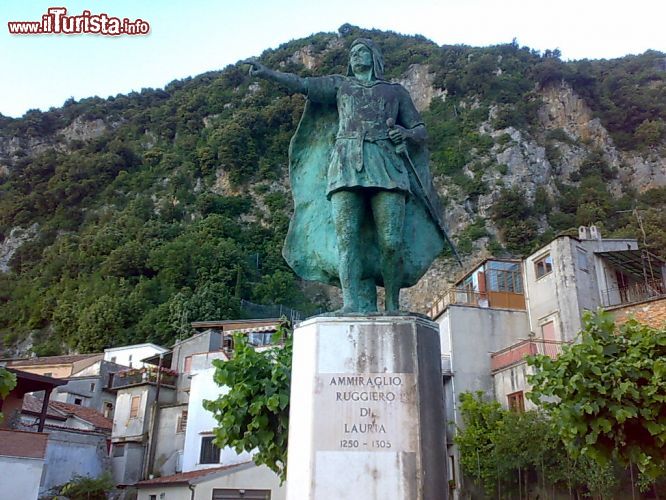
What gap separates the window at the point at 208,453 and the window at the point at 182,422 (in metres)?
3.52

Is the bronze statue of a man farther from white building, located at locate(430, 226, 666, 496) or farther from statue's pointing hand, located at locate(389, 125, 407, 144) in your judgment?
white building, located at locate(430, 226, 666, 496)

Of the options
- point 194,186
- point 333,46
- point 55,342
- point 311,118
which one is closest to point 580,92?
point 333,46

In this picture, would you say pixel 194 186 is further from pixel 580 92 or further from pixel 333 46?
pixel 580 92

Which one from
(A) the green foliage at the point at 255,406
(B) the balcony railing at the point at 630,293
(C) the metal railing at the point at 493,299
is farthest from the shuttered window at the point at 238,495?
(B) the balcony railing at the point at 630,293

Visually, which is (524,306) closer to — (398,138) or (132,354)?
(398,138)

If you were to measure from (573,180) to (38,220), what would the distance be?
66.0 meters

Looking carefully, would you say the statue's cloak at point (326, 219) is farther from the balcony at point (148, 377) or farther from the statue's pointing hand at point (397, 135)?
the balcony at point (148, 377)

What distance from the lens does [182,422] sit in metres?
32.1

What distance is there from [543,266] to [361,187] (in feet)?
86.0

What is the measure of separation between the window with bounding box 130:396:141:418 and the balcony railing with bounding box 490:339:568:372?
1922 centimetres

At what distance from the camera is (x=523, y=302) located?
30.7 meters

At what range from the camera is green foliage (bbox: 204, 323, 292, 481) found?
7.03m

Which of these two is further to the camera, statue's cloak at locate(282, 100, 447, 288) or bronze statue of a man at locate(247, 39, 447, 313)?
statue's cloak at locate(282, 100, 447, 288)

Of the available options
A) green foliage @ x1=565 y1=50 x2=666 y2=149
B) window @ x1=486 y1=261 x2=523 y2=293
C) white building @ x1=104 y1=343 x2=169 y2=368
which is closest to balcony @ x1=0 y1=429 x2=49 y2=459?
window @ x1=486 y1=261 x2=523 y2=293
